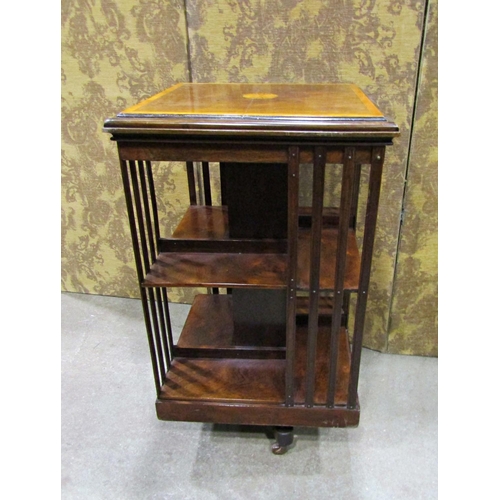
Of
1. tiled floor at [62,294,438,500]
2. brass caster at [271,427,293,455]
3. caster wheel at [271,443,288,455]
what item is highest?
brass caster at [271,427,293,455]

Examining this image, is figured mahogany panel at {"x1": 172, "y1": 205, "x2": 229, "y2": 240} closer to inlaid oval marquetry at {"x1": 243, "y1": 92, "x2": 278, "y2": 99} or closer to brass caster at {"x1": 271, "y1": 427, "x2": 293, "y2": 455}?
inlaid oval marquetry at {"x1": 243, "y1": 92, "x2": 278, "y2": 99}

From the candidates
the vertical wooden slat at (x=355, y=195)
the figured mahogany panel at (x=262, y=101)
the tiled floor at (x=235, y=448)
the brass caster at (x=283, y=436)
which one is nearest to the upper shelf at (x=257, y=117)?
the figured mahogany panel at (x=262, y=101)

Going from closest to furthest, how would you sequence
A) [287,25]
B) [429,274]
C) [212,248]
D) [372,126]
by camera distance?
[372,126] → [212,248] → [287,25] → [429,274]

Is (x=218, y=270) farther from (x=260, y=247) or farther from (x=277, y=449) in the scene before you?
(x=277, y=449)

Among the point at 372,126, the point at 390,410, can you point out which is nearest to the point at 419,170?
the point at 372,126

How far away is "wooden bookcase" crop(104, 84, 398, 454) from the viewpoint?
92cm

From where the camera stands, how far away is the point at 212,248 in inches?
47.5

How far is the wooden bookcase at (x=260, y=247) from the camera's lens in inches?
36.2

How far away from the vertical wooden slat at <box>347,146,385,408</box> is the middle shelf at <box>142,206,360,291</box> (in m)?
0.04

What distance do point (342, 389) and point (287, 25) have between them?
1.12m

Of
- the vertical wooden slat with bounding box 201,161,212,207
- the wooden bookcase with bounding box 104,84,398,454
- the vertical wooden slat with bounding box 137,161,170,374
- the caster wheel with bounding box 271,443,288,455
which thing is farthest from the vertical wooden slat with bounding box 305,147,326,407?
the vertical wooden slat with bounding box 201,161,212,207

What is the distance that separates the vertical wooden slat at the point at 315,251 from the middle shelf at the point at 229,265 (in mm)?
37

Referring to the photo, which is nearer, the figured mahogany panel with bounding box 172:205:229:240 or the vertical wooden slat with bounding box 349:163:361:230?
the figured mahogany panel with bounding box 172:205:229:240
